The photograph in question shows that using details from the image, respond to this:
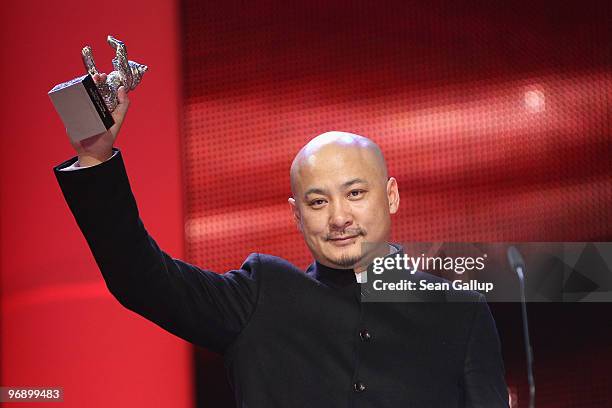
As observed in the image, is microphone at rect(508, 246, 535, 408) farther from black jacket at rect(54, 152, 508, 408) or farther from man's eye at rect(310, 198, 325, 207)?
man's eye at rect(310, 198, 325, 207)

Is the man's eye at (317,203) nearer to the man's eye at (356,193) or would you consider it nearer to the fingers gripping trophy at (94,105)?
the man's eye at (356,193)

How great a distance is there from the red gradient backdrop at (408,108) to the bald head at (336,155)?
18.2 inches

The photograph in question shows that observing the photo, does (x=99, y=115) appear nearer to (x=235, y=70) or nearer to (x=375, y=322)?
(x=375, y=322)

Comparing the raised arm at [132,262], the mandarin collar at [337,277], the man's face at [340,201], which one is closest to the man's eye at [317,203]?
the man's face at [340,201]

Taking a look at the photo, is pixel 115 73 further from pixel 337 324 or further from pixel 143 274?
pixel 337 324

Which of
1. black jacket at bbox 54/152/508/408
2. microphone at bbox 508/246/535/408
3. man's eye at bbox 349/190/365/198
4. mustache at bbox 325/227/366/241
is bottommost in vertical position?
microphone at bbox 508/246/535/408

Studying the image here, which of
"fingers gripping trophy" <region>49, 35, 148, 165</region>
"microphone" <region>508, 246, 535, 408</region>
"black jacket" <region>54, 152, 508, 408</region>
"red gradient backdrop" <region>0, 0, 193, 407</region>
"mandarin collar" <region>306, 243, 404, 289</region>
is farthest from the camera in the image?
"red gradient backdrop" <region>0, 0, 193, 407</region>

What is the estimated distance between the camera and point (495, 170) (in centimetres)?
217

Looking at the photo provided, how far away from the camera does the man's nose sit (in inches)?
65.7

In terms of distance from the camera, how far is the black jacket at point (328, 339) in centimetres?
162

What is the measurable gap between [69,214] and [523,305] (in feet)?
3.51

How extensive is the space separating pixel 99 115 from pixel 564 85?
4.04ft

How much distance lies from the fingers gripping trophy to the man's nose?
0.44 meters

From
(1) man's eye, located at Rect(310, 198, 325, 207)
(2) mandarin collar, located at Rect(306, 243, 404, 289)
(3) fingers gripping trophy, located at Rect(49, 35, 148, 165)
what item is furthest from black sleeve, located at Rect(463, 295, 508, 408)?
(3) fingers gripping trophy, located at Rect(49, 35, 148, 165)
